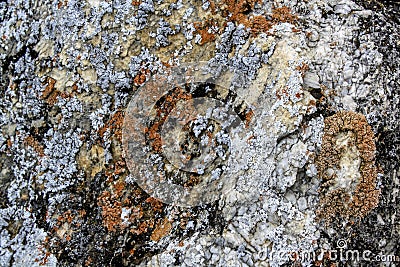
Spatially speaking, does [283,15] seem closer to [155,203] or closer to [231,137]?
[231,137]

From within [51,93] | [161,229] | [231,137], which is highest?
[51,93]

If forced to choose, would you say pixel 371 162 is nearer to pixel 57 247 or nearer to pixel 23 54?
pixel 57 247

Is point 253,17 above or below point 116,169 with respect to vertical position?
above

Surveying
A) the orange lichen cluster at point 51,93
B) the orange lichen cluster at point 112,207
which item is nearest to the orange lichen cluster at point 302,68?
the orange lichen cluster at point 112,207

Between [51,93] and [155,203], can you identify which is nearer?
[155,203]

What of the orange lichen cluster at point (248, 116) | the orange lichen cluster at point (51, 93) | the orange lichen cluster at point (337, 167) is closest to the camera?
the orange lichen cluster at point (337, 167)

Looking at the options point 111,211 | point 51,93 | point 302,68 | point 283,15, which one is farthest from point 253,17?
point 111,211

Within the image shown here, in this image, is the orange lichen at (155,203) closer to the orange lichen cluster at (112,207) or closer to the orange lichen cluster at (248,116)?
the orange lichen cluster at (112,207)
